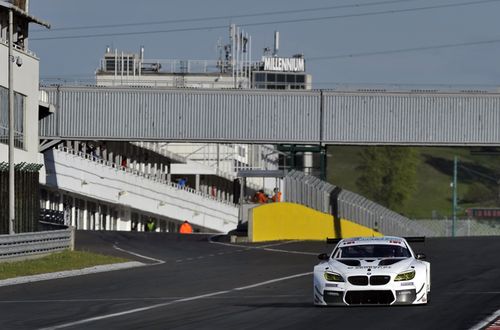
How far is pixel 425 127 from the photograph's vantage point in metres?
64.5

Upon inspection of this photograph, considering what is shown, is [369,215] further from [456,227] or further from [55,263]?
[456,227]

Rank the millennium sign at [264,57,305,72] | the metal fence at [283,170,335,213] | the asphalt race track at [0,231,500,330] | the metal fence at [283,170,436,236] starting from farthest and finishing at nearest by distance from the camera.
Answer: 1. the millennium sign at [264,57,305,72]
2. the metal fence at [283,170,436,236]
3. the metal fence at [283,170,335,213]
4. the asphalt race track at [0,231,500,330]

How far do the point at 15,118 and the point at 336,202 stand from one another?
16866 millimetres

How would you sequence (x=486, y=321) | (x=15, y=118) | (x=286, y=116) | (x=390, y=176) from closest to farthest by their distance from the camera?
(x=486, y=321) → (x=15, y=118) → (x=286, y=116) → (x=390, y=176)

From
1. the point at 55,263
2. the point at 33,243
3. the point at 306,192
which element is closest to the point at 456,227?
the point at 306,192

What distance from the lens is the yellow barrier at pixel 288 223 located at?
5531 cm

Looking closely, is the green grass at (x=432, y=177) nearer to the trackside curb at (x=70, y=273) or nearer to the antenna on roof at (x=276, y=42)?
the antenna on roof at (x=276, y=42)

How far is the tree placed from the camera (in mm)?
153250

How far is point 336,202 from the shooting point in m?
61.4

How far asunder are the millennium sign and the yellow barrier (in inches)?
2540

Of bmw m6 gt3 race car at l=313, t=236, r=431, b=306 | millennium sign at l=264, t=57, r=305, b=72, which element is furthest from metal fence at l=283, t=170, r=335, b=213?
millennium sign at l=264, t=57, r=305, b=72

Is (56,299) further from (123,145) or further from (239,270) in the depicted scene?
(123,145)

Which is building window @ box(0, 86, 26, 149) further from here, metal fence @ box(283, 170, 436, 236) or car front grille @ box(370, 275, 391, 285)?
car front grille @ box(370, 275, 391, 285)

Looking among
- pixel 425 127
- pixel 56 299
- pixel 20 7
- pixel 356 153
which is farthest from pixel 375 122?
pixel 356 153
